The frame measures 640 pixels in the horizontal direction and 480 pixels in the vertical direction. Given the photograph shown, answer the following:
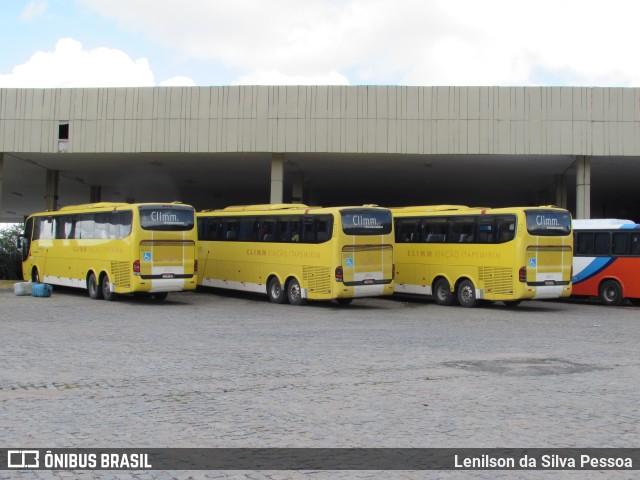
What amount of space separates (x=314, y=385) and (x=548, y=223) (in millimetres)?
14504

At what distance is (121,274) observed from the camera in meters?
23.3

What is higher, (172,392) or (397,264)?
(397,264)

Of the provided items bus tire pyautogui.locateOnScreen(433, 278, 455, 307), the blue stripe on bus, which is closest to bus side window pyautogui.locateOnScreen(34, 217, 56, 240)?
bus tire pyautogui.locateOnScreen(433, 278, 455, 307)

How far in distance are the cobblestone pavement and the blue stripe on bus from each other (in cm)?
783

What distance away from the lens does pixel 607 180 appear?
40250 millimetres

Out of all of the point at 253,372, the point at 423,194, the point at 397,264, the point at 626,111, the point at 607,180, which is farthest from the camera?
the point at 423,194

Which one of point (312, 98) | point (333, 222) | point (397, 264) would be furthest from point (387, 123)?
point (333, 222)

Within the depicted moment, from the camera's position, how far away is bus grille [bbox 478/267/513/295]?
71.4 ft

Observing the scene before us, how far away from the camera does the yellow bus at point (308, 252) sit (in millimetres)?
21875

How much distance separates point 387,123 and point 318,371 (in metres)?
20.4

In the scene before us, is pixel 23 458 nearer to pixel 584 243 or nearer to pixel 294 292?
pixel 294 292

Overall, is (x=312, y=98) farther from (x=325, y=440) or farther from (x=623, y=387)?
(x=325, y=440)

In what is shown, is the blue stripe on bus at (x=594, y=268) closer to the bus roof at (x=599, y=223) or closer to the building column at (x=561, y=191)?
the bus roof at (x=599, y=223)

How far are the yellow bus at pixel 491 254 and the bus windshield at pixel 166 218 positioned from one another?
758 centimetres
